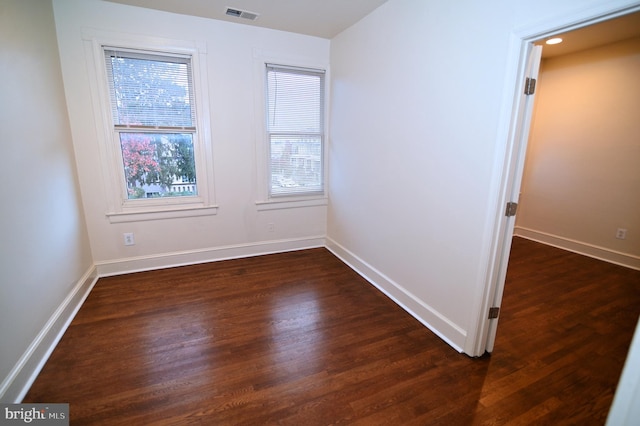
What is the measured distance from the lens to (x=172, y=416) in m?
1.54

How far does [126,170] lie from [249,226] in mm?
1428

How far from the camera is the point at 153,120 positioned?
2.98 meters

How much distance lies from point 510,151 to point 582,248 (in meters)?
3.43

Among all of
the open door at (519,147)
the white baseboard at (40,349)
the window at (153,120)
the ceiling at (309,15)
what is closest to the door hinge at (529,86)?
the open door at (519,147)

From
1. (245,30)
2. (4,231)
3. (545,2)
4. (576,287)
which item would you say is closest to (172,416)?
(4,231)

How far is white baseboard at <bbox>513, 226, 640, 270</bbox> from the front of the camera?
11.5 feet

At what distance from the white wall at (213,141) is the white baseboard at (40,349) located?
26.4 inches

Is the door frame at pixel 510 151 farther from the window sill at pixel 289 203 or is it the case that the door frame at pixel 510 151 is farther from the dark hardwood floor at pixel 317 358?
the window sill at pixel 289 203

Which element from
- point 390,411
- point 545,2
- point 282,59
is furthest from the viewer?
point 282,59

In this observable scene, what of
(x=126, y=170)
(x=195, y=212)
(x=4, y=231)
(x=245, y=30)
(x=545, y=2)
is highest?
(x=245, y=30)

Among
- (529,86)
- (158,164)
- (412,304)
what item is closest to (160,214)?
(158,164)

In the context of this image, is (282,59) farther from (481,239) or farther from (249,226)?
(481,239)

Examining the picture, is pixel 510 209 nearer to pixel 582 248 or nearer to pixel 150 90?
pixel 582 248

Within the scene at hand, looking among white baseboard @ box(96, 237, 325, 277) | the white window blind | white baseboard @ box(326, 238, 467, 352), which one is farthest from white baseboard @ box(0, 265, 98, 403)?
white baseboard @ box(326, 238, 467, 352)
